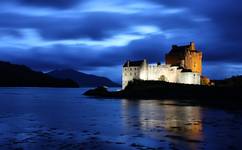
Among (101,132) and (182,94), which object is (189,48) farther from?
(101,132)

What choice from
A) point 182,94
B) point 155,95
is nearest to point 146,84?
point 155,95

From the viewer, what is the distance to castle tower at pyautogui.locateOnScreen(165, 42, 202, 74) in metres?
91.3

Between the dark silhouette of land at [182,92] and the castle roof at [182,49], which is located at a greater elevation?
the castle roof at [182,49]

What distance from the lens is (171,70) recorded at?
86.6m

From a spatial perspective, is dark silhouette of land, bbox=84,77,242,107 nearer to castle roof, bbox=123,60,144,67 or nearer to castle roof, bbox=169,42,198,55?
castle roof, bbox=123,60,144,67

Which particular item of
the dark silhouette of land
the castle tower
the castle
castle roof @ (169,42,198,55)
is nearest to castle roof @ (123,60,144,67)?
the castle

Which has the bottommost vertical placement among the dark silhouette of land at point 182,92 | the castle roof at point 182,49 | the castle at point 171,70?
the dark silhouette of land at point 182,92

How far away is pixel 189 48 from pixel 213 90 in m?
17.5

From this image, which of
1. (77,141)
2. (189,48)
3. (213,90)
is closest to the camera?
(77,141)

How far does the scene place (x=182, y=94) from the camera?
8094 cm

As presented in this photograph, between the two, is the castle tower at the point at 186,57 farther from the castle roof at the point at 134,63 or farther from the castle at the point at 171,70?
the castle roof at the point at 134,63

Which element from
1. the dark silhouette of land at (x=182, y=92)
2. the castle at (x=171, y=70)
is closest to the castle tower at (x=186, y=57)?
the castle at (x=171, y=70)

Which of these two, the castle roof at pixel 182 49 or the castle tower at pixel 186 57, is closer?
the castle tower at pixel 186 57

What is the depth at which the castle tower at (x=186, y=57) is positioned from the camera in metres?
91.3
